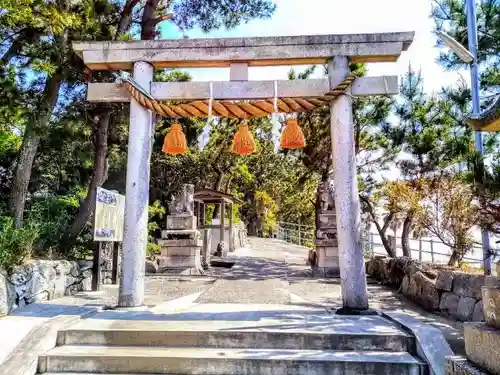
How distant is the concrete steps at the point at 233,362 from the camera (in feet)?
12.3

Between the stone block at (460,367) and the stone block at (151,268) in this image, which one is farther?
the stone block at (151,268)

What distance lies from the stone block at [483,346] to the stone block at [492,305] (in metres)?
0.05

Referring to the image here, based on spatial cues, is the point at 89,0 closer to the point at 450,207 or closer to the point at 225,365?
the point at 225,365

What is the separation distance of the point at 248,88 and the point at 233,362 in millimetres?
3731

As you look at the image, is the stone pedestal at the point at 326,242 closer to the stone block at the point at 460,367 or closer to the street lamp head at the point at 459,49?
the street lamp head at the point at 459,49

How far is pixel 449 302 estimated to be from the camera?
616 cm

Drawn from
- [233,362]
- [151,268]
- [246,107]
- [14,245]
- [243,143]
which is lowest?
[233,362]

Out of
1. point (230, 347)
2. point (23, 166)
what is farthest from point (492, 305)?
point (23, 166)

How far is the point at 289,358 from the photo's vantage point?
3838 millimetres

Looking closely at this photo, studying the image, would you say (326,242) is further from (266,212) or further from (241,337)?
(266,212)

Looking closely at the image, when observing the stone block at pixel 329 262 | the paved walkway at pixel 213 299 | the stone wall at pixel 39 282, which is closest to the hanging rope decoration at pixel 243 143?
the paved walkway at pixel 213 299

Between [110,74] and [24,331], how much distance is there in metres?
6.13

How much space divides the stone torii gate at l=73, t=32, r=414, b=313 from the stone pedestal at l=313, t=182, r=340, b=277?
578 centimetres

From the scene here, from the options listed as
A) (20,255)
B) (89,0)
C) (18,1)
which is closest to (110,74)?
(89,0)
